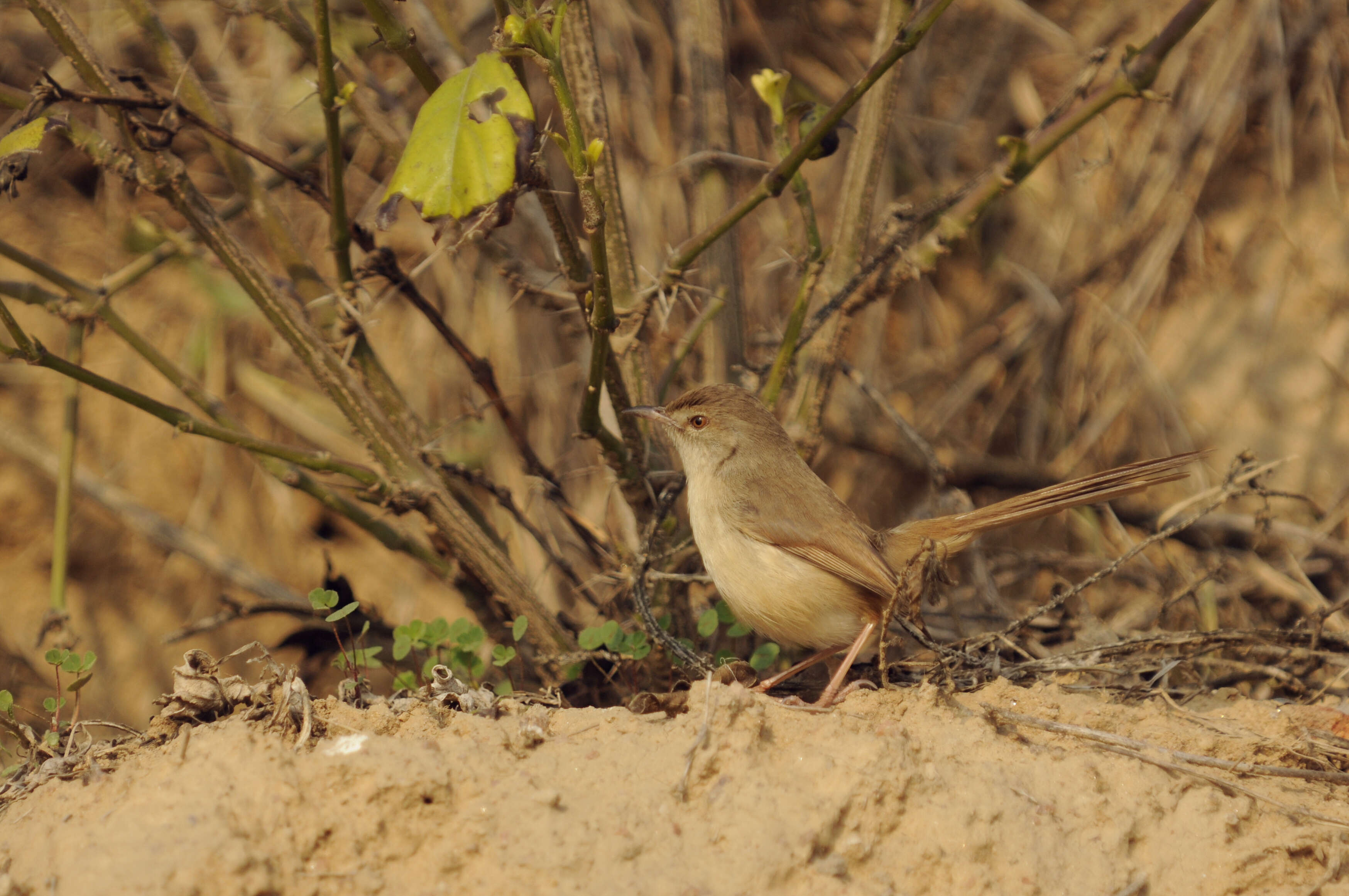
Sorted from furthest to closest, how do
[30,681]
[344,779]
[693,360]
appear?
[30,681] < [693,360] < [344,779]

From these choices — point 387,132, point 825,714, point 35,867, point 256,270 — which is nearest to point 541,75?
point 387,132

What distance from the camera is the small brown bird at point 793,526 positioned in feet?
11.4

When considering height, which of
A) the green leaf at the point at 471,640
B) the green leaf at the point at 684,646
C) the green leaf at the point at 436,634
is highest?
the green leaf at the point at 436,634

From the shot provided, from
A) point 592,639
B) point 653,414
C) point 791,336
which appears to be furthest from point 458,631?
point 791,336

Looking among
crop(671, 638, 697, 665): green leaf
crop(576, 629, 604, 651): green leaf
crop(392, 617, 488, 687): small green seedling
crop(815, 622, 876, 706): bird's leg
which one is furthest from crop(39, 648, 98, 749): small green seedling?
crop(815, 622, 876, 706): bird's leg

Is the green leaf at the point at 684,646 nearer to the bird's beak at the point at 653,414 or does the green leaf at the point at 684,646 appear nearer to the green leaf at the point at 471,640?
the green leaf at the point at 471,640

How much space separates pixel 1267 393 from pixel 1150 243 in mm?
1062

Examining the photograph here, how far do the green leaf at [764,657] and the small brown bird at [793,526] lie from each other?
7cm

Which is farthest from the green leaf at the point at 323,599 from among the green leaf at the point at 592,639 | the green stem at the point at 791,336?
the green stem at the point at 791,336

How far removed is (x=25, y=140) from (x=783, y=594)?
262cm

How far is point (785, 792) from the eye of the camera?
2.51 metres

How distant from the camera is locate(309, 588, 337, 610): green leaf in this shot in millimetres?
2977

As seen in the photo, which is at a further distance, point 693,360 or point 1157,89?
point 1157,89

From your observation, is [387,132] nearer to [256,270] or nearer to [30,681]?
[256,270]
